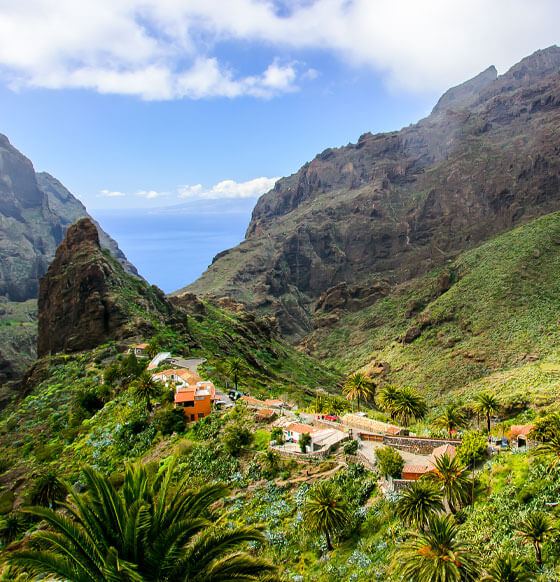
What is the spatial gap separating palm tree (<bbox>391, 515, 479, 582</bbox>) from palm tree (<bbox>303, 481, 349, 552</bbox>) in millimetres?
5549

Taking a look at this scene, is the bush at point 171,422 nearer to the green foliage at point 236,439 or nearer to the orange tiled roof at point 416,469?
the green foliage at point 236,439

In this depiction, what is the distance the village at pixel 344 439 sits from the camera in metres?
26.2

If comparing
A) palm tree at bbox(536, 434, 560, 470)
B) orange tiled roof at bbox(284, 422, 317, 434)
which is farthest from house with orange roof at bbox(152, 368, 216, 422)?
palm tree at bbox(536, 434, 560, 470)

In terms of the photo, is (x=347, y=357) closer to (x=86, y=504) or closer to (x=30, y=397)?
(x=30, y=397)

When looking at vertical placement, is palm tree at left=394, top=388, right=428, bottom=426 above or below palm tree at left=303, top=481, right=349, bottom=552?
below

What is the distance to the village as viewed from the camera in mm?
26156

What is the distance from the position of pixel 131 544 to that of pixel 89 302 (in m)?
63.7

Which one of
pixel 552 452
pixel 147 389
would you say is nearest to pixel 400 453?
pixel 552 452

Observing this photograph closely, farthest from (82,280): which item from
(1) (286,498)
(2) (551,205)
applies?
(2) (551,205)

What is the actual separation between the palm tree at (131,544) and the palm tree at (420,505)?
340 inches

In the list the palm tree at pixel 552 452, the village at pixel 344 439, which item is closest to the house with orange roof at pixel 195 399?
the village at pixel 344 439

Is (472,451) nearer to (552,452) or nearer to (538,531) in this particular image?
(552,452)

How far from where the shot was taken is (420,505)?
18.0 meters

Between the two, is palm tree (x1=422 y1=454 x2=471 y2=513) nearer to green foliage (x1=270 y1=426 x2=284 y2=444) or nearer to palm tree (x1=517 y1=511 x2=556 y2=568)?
palm tree (x1=517 y1=511 x2=556 y2=568)
